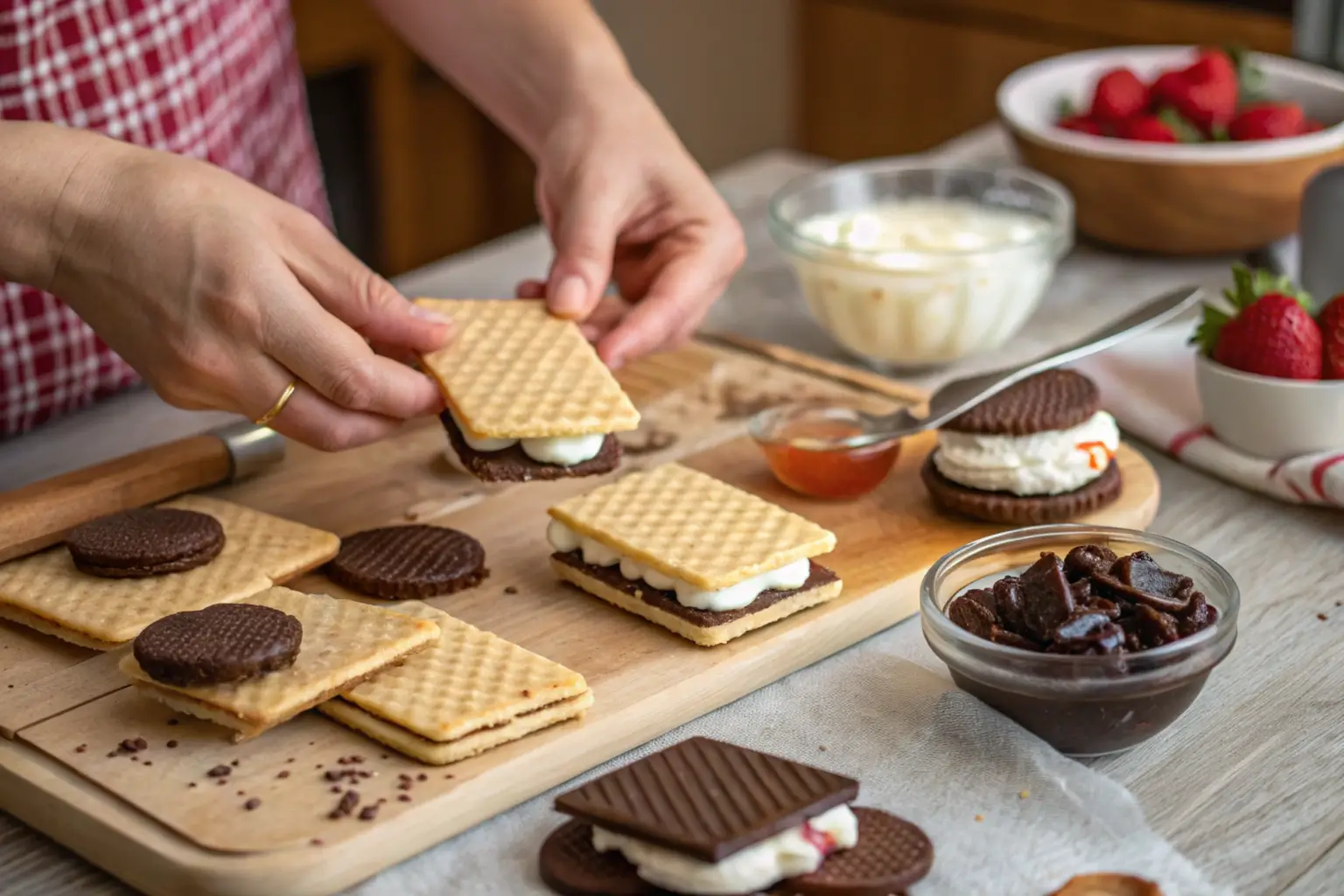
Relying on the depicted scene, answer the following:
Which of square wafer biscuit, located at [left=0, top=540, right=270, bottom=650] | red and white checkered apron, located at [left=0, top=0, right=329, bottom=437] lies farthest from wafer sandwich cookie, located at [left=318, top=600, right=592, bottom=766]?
red and white checkered apron, located at [left=0, top=0, right=329, bottom=437]

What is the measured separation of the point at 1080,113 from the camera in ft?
9.99

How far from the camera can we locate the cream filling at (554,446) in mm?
1944

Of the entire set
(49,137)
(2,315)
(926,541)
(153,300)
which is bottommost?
(926,541)

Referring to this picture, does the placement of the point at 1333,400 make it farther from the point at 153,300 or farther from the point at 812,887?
the point at 153,300

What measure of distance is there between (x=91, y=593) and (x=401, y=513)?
1.41 feet

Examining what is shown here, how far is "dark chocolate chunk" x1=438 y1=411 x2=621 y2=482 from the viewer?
194cm

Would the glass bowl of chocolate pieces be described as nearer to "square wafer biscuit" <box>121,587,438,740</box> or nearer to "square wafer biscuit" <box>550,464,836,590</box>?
"square wafer biscuit" <box>550,464,836,590</box>

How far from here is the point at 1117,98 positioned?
114 inches

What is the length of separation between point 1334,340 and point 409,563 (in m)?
1.21

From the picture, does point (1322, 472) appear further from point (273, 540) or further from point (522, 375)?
point (273, 540)

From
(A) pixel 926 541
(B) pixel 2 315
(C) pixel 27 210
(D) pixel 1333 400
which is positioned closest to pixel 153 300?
(C) pixel 27 210

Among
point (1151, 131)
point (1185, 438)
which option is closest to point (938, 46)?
point (1151, 131)

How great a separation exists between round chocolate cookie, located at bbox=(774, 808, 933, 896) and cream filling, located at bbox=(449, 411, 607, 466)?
0.69m

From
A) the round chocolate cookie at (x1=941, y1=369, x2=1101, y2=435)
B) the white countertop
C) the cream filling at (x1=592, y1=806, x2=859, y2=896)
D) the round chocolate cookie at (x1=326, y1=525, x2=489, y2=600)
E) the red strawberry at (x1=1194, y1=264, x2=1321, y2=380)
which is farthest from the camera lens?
the red strawberry at (x1=1194, y1=264, x2=1321, y2=380)
